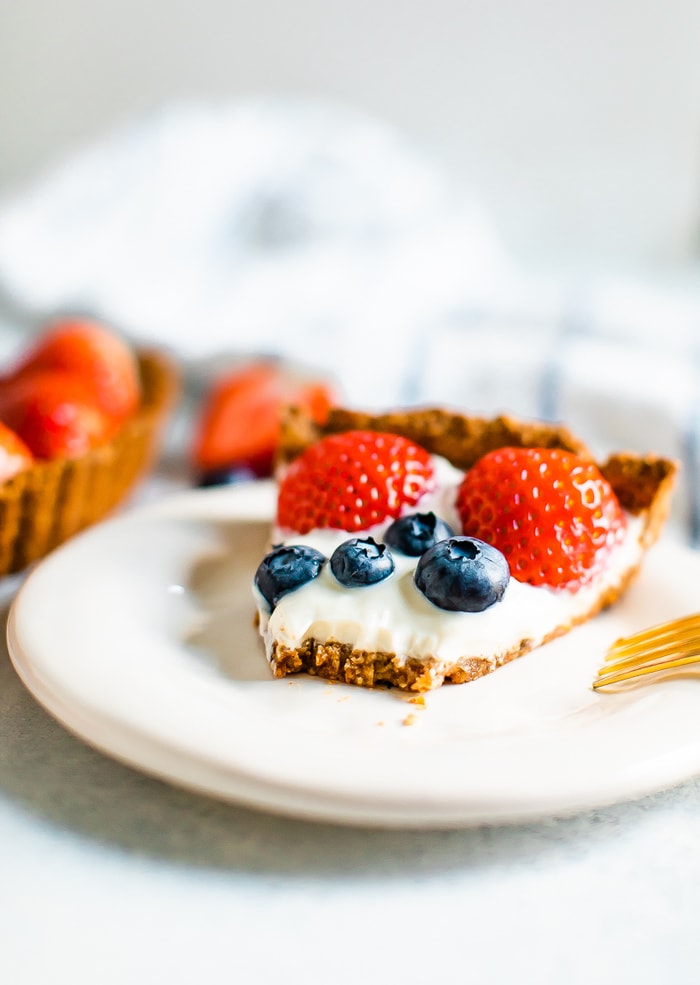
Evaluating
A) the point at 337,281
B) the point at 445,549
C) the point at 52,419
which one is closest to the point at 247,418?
the point at 52,419

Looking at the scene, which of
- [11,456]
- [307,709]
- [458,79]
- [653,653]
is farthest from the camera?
[458,79]

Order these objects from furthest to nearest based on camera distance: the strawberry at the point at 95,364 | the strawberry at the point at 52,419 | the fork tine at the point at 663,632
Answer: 1. the strawberry at the point at 95,364
2. the strawberry at the point at 52,419
3. the fork tine at the point at 663,632

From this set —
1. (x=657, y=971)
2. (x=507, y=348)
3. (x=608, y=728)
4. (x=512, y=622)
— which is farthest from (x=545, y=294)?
(x=657, y=971)

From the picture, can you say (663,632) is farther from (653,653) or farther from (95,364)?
(95,364)

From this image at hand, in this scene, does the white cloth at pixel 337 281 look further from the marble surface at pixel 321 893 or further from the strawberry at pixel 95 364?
the marble surface at pixel 321 893

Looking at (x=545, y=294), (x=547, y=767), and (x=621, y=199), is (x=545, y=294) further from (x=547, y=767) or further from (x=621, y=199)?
(x=547, y=767)

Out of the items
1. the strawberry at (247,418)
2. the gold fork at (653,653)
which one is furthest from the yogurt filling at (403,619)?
the strawberry at (247,418)
